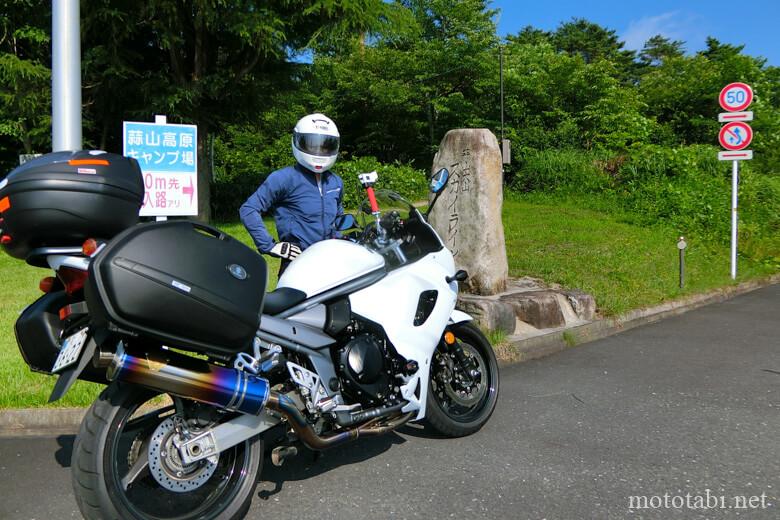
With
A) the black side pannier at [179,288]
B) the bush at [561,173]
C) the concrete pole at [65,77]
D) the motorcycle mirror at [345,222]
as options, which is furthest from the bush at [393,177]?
the black side pannier at [179,288]

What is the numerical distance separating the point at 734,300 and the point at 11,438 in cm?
973

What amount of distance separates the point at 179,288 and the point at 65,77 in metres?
3.78

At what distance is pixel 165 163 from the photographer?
22.5 feet

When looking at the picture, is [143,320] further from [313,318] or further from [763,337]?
[763,337]

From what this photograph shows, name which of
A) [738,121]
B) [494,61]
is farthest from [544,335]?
[494,61]

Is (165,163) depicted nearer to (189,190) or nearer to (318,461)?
(189,190)

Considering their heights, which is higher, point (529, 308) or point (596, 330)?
point (529, 308)

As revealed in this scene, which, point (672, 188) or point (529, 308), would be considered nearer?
point (529, 308)

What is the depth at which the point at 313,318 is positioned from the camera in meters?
3.31

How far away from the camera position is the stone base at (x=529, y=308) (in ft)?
21.7

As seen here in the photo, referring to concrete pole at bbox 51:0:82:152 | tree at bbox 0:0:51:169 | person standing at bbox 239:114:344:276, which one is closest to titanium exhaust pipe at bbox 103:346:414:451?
person standing at bbox 239:114:344:276

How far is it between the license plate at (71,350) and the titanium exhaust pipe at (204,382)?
12cm

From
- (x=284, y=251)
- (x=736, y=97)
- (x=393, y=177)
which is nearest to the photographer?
(x=284, y=251)

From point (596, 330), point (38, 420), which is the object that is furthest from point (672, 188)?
point (38, 420)
